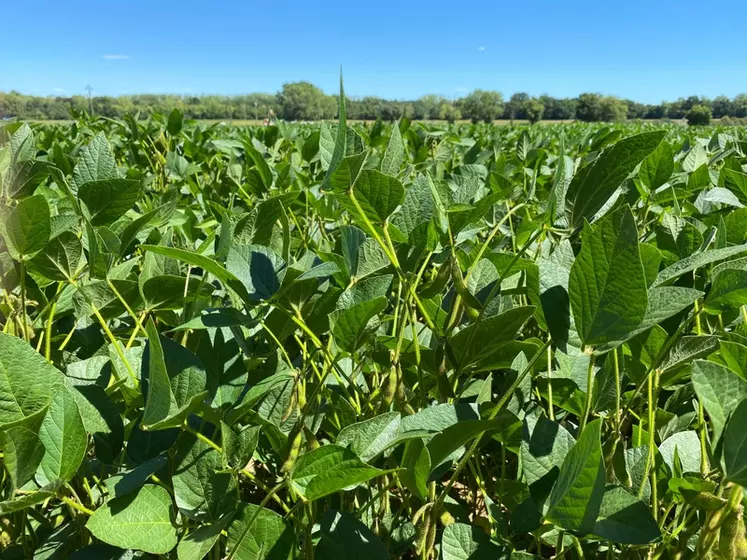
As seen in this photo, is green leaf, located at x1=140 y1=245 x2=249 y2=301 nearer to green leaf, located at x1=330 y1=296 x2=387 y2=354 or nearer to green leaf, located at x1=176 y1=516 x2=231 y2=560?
green leaf, located at x1=330 y1=296 x2=387 y2=354

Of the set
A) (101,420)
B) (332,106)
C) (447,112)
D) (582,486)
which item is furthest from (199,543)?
(447,112)

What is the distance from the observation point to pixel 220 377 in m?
0.61

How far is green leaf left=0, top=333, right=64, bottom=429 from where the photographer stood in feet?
1.54

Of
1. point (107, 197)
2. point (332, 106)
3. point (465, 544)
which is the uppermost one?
point (332, 106)

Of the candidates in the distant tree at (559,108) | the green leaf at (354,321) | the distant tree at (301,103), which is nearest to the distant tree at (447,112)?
the distant tree at (301,103)

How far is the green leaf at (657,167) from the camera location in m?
0.93

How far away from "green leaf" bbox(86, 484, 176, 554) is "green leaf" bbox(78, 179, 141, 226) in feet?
1.30

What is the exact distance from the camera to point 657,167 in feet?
3.09

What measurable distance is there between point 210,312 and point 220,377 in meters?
0.08

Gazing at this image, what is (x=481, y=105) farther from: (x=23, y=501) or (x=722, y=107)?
(x=23, y=501)

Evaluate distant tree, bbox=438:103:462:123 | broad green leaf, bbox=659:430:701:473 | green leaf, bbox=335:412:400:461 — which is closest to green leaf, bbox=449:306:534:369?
green leaf, bbox=335:412:400:461

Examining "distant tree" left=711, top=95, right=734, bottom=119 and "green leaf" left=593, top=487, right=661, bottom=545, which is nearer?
"green leaf" left=593, top=487, right=661, bottom=545

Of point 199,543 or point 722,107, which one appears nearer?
point 199,543

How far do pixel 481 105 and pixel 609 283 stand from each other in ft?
71.4
